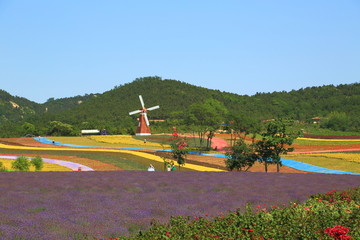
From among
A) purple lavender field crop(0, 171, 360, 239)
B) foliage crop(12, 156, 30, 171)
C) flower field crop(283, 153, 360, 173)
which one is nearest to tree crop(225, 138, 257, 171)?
flower field crop(283, 153, 360, 173)

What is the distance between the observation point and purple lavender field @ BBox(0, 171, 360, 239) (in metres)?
11.4

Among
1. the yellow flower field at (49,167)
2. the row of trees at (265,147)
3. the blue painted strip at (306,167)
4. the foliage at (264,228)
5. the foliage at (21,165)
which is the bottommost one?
the blue painted strip at (306,167)

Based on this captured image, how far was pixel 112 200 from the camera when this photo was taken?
15.9 meters

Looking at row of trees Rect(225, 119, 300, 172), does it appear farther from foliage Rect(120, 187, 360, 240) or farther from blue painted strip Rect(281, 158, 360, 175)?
foliage Rect(120, 187, 360, 240)

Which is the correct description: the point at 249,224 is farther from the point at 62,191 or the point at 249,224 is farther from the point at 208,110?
the point at 208,110

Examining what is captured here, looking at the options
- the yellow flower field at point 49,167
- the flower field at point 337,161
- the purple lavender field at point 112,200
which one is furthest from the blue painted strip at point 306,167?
the yellow flower field at point 49,167

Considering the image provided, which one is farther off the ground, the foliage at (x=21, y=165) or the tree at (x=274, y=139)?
the tree at (x=274, y=139)

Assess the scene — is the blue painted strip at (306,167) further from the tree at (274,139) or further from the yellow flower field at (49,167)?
the yellow flower field at (49,167)

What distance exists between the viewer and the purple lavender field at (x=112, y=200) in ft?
37.4

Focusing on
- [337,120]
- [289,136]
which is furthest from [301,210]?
[337,120]

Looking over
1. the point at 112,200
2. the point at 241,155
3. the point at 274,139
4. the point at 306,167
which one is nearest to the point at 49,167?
the point at 241,155

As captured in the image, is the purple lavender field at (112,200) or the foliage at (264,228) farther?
the purple lavender field at (112,200)

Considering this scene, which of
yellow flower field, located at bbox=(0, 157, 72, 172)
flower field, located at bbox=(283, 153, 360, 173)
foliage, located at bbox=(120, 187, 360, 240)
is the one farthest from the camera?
flower field, located at bbox=(283, 153, 360, 173)

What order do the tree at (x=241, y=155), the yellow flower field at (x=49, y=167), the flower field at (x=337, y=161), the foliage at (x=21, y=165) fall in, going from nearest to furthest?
the tree at (x=241, y=155)
the foliage at (x=21, y=165)
the yellow flower field at (x=49, y=167)
the flower field at (x=337, y=161)
